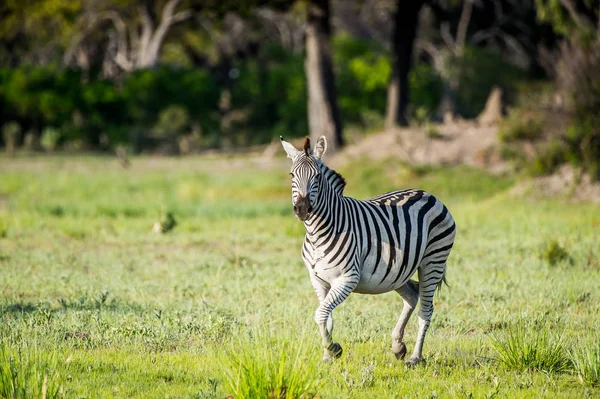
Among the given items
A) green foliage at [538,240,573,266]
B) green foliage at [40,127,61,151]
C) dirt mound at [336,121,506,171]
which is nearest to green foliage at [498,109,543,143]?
dirt mound at [336,121,506,171]

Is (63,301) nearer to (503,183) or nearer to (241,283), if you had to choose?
(241,283)

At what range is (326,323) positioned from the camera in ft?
24.7

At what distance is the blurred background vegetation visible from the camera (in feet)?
104

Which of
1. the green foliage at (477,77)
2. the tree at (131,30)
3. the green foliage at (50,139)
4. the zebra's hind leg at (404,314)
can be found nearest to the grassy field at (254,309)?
the zebra's hind leg at (404,314)

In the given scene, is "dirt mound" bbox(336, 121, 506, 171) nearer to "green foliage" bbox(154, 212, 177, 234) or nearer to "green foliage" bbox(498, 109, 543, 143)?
"green foliage" bbox(498, 109, 543, 143)

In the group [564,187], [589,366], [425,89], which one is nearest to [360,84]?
[425,89]

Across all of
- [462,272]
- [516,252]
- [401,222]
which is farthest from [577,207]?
[401,222]

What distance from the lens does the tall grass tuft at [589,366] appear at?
7113mm

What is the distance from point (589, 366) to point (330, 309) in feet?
6.79

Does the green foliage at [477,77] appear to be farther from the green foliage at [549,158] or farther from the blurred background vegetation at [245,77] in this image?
the green foliage at [549,158]

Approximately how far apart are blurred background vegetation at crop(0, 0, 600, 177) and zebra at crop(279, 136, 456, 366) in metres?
21.9

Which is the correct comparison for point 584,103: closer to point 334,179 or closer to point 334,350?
point 334,179

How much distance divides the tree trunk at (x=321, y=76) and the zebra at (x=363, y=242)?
21.5 m

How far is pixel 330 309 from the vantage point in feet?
24.6
